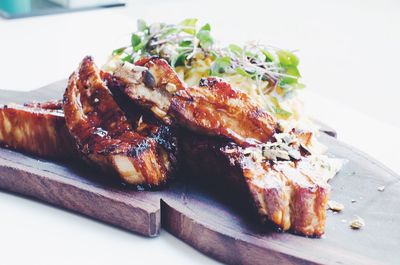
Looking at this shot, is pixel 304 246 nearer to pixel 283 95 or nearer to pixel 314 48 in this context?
pixel 283 95

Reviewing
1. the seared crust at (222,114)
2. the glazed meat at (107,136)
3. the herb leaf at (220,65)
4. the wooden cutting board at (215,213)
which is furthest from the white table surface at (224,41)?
the herb leaf at (220,65)

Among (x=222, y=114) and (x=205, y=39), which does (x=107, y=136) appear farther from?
(x=205, y=39)

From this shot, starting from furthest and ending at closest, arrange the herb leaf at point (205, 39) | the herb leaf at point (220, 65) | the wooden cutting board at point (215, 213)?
1. the herb leaf at point (205, 39)
2. the herb leaf at point (220, 65)
3. the wooden cutting board at point (215, 213)

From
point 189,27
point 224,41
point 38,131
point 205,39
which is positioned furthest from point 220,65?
point 224,41

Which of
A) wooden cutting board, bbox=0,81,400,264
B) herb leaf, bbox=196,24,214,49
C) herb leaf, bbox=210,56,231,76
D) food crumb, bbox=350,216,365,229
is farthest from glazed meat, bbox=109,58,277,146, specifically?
herb leaf, bbox=196,24,214,49

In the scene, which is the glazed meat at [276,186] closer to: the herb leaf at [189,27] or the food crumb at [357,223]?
the food crumb at [357,223]
